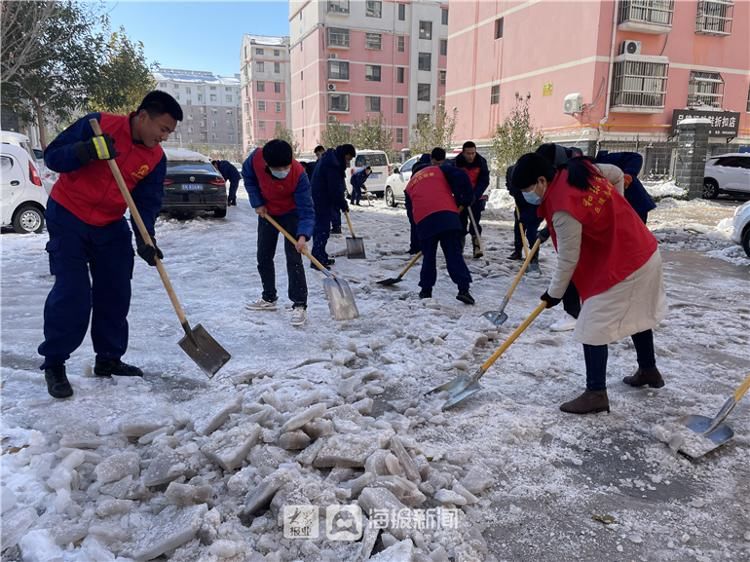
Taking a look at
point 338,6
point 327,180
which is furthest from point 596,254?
point 338,6

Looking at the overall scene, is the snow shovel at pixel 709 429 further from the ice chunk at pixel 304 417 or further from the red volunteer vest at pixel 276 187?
the red volunteer vest at pixel 276 187

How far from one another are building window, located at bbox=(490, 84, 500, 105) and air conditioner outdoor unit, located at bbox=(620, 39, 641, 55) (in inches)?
226

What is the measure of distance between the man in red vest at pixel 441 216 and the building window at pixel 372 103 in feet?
120

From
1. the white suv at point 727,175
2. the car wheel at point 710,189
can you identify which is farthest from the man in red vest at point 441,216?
the car wheel at point 710,189

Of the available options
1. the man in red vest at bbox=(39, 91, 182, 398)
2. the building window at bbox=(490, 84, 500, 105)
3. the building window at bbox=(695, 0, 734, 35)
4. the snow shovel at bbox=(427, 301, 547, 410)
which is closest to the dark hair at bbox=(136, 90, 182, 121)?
the man in red vest at bbox=(39, 91, 182, 398)

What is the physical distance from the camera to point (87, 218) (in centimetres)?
299

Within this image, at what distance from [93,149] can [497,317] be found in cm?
336

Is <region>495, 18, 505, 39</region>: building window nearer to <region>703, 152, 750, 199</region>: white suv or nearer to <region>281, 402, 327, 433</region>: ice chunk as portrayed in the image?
<region>703, 152, 750, 199</region>: white suv

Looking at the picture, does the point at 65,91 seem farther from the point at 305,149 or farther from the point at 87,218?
the point at 305,149

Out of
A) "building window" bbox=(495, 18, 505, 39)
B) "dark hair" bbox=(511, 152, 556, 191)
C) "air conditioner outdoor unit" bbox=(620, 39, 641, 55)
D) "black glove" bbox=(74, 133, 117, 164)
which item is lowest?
"dark hair" bbox=(511, 152, 556, 191)

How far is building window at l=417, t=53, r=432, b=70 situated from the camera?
40562 mm

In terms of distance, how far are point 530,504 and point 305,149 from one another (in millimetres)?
43245

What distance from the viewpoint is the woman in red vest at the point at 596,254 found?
2.81 metres

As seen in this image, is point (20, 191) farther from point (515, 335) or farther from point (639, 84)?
point (639, 84)
